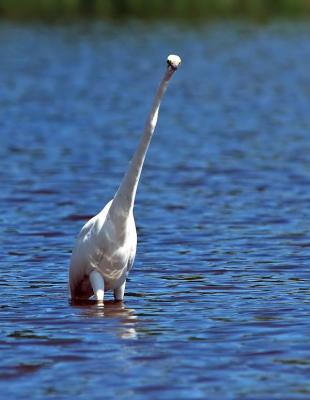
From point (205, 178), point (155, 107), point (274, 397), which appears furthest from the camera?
point (205, 178)

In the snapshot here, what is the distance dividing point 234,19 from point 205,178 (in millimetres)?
27554

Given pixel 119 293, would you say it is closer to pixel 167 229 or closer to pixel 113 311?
pixel 113 311

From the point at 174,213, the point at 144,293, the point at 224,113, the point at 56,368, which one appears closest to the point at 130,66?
the point at 224,113

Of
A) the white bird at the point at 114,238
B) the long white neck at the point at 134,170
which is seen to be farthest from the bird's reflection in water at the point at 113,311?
the long white neck at the point at 134,170

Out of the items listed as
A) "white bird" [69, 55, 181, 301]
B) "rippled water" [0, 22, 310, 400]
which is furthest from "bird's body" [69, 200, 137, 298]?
"rippled water" [0, 22, 310, 400]

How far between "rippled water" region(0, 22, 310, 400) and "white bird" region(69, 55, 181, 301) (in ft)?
1.13

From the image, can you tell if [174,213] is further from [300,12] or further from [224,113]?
[300,12]

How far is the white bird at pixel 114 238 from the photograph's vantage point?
371 inches

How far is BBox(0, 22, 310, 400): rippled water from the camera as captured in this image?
8180 mm

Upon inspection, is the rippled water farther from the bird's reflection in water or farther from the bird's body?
the bird's body

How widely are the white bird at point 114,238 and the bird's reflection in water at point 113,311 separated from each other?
14 centimetres

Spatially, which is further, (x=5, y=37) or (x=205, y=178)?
(x=5, y=37)

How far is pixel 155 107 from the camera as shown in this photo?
30.6 ft

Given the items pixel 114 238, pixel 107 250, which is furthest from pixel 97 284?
pixel 114 238
